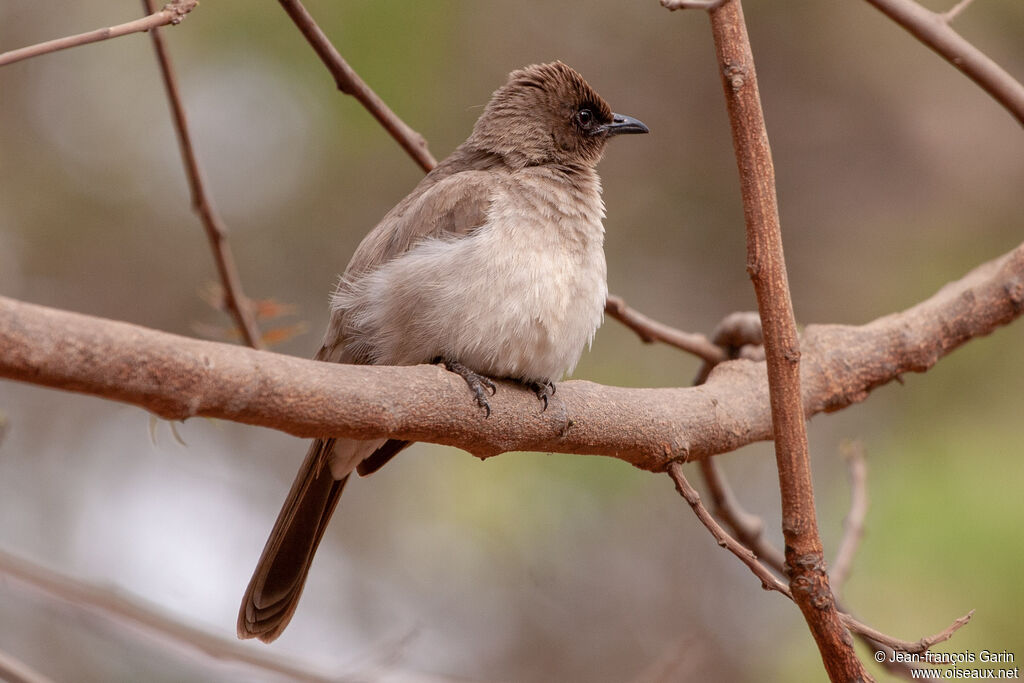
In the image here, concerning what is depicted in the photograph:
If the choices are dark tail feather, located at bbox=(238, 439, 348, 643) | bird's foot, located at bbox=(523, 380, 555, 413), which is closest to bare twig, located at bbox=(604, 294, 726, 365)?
bird's foot, located at bbox=(523, 380, 555, 413)

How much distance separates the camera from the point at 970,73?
344cm

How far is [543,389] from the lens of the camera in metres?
Answer: 3.09

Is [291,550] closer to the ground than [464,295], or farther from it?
closer to the ground

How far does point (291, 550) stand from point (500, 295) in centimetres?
109

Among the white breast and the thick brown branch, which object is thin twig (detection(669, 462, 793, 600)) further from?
the white breast

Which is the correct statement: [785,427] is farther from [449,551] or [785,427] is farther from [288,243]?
Answer: [288,243]

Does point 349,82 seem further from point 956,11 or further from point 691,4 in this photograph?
point 956,11

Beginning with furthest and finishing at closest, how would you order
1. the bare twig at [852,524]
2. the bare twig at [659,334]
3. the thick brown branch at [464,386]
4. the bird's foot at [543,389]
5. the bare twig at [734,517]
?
the bare twig at [734,517]
the bare twig at [659,334]
the bare twig at [852,524]
the bird's foot at [543,389]
the thick brown branch at [464,386]

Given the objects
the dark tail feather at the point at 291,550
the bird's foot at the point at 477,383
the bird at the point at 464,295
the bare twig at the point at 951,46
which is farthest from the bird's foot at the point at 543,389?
the bare twig at the point at 951,46

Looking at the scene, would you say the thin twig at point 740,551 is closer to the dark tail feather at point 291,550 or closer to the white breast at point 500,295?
the white breast at point 500,295

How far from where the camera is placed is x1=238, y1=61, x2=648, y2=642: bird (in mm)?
3262

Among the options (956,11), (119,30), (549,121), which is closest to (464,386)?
(119,30)

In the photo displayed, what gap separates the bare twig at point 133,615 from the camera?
8.91 ft

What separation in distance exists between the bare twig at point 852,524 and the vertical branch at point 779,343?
43.9 inches
